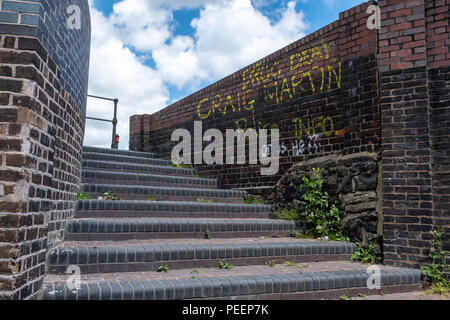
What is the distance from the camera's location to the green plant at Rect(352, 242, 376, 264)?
14.8 ft

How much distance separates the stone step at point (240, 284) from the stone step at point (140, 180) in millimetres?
2683

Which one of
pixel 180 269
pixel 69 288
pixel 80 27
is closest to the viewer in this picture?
pixel 69 288

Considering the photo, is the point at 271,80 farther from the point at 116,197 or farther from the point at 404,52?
the point at 116,197

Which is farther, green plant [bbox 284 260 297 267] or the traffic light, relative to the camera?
the traffic light

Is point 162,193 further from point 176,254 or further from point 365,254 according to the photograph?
point 365,254

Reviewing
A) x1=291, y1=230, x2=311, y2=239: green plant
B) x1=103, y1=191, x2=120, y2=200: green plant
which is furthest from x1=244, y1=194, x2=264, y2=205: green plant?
x1=103, y1=191, x2=120, y2=200: green plant

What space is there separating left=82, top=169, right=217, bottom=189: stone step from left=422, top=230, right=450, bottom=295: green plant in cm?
408

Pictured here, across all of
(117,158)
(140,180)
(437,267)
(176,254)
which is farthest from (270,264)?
(117,158)

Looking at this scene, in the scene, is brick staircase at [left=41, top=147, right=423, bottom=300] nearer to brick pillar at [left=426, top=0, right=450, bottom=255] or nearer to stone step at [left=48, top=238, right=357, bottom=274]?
stone step at [left=48, top=238, right=357, bottom=274]

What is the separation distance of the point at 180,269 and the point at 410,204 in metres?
2.77

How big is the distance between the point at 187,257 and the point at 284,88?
377 cm

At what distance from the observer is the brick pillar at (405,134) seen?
13.8 feet
